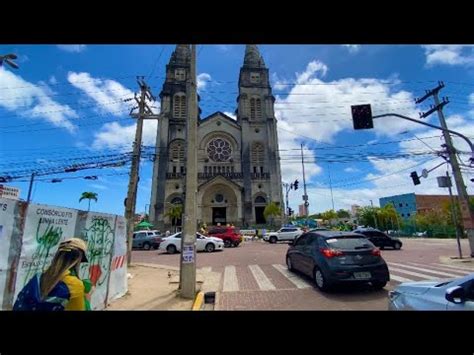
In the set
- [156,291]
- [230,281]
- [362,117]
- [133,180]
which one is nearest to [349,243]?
[230,281]

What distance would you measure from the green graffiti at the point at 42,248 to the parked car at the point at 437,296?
541 cm

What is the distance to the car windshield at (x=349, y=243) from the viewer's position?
6.88 meters

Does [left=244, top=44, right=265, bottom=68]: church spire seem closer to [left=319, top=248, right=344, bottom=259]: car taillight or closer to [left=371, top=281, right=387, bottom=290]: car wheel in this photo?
[left=319, top=248, right=344, bottom=259]: car taillight

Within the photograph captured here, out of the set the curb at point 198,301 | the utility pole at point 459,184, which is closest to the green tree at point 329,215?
the utility pole at point 459,184

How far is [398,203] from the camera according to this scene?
76125mm

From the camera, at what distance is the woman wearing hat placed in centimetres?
363

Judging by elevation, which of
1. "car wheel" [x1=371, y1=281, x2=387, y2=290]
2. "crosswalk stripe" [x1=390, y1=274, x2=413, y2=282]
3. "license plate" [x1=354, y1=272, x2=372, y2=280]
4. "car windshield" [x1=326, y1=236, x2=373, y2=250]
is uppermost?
"car windshield" [x1=326, y1=236, x2=373, y2=250]

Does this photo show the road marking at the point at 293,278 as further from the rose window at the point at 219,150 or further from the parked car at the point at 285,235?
the rose window at the point at 219,150

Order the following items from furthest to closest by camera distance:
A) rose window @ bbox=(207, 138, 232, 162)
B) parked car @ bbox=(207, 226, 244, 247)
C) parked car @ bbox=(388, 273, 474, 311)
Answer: rose window @ bbox=(207, 138, 232, 162)
parked car @ bbox=(207, 226, 244, 247)
parked car @ bbox=(388, 273, 474, 311)

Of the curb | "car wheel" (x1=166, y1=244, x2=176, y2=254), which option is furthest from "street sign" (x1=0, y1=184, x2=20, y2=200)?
"car wheel" (x1=166, y1=244, x2=176, y2=254)

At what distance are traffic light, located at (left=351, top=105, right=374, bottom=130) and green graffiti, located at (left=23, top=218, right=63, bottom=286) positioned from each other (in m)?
9.32
